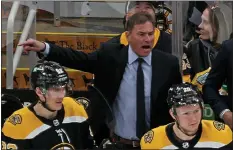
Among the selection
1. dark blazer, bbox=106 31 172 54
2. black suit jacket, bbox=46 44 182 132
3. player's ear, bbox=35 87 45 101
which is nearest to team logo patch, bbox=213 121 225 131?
black suit jacket, bbox=46 44 182 132

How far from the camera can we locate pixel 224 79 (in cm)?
254

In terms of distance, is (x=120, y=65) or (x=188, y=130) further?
(x=120, y=65)

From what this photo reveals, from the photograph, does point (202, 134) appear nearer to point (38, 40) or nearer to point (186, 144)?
point (186, 144)

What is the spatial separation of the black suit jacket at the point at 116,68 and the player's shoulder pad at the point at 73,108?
0.44 ft

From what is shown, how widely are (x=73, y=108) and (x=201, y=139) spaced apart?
529 millimetres

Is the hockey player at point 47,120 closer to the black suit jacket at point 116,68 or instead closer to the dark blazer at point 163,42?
the black suit jacket at point 116,68

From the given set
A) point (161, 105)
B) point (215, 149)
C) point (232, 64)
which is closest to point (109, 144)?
point (161, 105)

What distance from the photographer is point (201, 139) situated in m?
2.44

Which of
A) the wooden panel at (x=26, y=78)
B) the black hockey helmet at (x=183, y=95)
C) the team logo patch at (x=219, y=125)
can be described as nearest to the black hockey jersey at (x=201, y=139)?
the team logo patch at (x=219, y=125)

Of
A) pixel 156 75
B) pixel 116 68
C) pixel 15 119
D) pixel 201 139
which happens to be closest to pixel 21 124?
pixel 15 119

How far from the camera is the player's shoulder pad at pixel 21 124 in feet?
8.09

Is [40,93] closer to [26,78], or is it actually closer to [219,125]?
[26,78]

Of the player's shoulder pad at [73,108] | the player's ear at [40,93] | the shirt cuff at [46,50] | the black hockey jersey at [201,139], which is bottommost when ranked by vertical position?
the black hockey jersey at [201,139]

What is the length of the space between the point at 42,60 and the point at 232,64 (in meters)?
0.77
